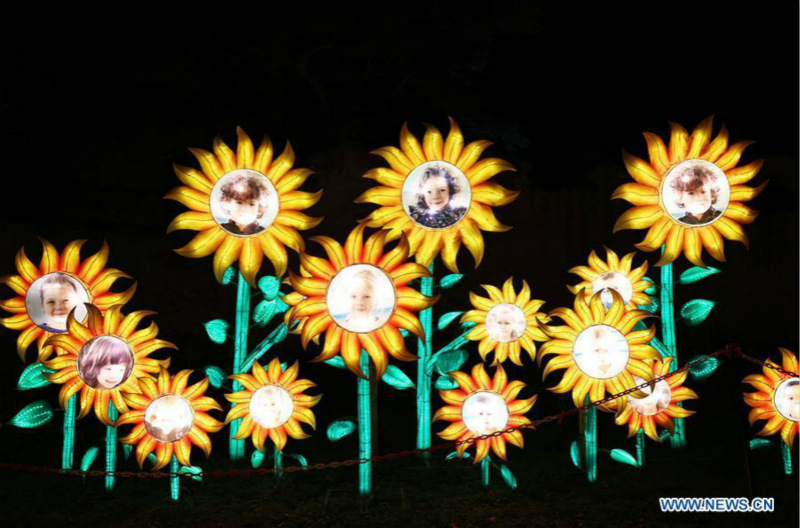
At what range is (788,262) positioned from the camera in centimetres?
1053

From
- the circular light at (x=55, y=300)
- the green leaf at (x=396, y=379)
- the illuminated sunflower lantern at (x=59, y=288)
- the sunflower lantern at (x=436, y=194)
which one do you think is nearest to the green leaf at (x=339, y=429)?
the green leaf at (x=396, y=379)

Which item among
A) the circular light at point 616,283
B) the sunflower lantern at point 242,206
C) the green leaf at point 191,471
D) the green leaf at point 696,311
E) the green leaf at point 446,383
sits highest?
the sunflower lantern at point 242,206

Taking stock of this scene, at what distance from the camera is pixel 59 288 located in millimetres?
4613

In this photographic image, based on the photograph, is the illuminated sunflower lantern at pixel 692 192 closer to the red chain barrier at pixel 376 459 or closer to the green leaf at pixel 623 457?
the red chain barrier at pixel 376 459

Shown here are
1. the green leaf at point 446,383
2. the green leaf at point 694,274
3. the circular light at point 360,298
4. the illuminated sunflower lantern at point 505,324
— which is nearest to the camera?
the circular light at point 360,298

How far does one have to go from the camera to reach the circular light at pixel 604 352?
4.39 metres

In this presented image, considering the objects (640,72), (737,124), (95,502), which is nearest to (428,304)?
(95,502)

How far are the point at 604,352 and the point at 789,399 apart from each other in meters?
1.74

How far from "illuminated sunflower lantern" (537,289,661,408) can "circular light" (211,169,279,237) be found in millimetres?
2220

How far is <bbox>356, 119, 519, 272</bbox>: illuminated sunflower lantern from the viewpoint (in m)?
4.46

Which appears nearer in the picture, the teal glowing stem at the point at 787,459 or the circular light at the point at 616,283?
the teal glowing stem at the point at 787,459

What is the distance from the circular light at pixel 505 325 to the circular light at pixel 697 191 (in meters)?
1.49

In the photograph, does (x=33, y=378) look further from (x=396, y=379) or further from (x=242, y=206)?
(x=396, y=379)

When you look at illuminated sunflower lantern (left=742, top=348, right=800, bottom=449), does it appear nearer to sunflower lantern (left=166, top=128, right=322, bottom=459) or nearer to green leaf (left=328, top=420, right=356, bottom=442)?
green leaf (left=328, top=420, right=356, bottom=442)
